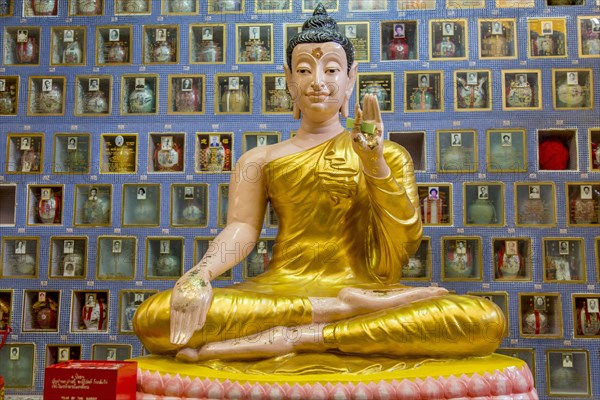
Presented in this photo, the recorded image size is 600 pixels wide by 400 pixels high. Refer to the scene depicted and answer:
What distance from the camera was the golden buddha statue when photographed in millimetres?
3848

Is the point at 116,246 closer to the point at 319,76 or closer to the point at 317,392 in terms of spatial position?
the point at 319,76

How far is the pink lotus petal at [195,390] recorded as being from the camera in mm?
3617

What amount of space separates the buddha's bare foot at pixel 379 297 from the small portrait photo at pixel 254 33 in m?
2.98

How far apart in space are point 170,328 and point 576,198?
12.2 ft

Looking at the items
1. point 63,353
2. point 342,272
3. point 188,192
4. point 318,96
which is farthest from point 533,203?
point 63,353

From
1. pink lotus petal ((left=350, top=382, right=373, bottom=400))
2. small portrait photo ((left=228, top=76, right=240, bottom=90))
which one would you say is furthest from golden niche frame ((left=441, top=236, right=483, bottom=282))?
pink lotus petal ((left=350, top=382, right=373, bottom=400))

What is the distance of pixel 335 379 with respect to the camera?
3600mm

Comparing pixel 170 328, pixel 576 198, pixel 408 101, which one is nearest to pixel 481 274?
pixel 576 198

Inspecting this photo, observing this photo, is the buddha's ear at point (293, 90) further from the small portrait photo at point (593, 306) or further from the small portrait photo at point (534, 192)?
the small portrait photo at point (593, 306)

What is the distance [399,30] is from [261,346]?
3.42 metres

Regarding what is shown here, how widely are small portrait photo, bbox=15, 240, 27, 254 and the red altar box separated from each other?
2.90 metres

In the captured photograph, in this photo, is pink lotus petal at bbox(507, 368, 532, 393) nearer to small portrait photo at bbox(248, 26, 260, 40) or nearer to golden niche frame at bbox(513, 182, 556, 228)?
golden niche frame at bbox(513, 182, 556, 228)

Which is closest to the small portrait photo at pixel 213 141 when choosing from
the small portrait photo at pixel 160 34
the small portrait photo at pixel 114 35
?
the small portrait photo at pixel 160 34

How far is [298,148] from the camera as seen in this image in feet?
16.0
